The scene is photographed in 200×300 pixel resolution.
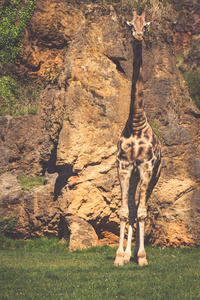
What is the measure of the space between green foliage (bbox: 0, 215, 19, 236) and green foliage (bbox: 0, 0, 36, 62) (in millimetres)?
11041

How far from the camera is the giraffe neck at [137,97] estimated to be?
756cm

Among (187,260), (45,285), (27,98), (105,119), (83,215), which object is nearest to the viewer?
(45,285)

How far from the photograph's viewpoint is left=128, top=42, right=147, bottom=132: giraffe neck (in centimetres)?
756

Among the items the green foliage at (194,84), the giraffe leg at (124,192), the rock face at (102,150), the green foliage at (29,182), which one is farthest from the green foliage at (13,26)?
the giraffe leg at (124,192)

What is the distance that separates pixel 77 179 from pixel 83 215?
93 cm

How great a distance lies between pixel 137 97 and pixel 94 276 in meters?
3.45

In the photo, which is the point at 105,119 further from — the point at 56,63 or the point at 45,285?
the point at 56,63

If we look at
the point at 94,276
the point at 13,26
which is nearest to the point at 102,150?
the point at 94,276

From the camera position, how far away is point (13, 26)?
19641 mm

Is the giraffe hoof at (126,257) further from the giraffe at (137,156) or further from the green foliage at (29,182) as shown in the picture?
the green foliage at (29,182)

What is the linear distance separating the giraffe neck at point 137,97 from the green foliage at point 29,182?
191 inches

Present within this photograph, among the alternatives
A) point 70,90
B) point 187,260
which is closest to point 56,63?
point 70,90

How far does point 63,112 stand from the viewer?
10.4 m

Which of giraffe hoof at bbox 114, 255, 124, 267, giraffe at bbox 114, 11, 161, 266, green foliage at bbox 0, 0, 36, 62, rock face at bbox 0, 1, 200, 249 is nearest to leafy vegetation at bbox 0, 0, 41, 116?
green foliage at bbox 0, 0, 36, 62
